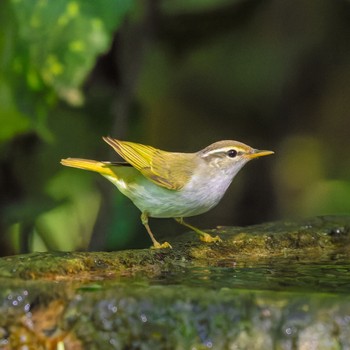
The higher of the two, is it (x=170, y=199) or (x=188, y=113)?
(x=188, y=113)

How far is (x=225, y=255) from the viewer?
430cm

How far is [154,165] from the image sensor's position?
187 inches

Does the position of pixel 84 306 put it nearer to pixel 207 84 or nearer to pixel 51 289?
pixel 51 289

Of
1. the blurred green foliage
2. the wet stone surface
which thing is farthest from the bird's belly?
the wet stone surface

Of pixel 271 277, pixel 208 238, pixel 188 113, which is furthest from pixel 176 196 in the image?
pixel 188 113

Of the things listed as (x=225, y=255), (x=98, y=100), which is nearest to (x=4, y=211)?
(x=98, y=100)

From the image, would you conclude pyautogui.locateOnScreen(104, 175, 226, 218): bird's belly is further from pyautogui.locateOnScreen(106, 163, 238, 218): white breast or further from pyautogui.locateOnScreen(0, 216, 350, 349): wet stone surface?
pyautogui.locateOnScreen(0, 216, 350, 349): wet stone surface

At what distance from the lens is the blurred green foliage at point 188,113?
22.0 feet

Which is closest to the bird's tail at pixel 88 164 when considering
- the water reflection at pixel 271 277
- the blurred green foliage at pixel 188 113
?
the blurred green foliage at pixel 188 113

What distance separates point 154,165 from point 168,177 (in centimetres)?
13

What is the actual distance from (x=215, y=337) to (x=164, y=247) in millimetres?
1270

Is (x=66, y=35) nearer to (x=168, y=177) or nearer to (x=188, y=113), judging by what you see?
(x=168, y=177)

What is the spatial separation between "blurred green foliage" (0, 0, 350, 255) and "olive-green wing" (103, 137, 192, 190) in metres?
0.89

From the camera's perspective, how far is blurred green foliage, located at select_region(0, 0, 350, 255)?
6.70 m
